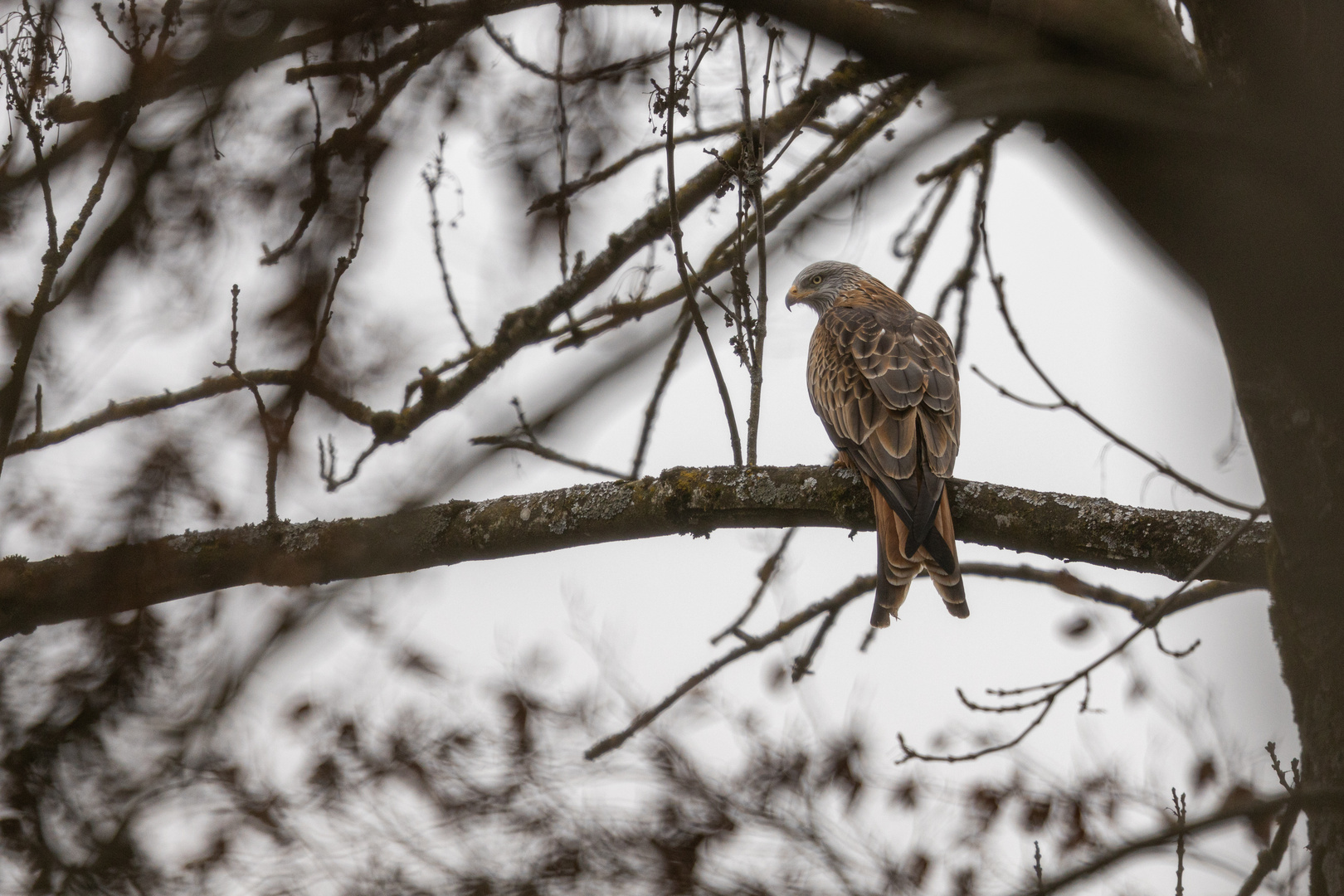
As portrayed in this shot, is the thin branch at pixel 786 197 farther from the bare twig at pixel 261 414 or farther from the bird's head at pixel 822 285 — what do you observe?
the bird's head at pixel 822 285

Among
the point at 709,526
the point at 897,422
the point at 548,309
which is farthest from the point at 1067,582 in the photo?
the point at 548,309

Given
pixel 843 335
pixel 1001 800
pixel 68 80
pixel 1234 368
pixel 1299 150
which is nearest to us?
pixel 1299 150

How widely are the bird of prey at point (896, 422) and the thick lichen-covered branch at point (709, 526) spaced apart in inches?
5.0

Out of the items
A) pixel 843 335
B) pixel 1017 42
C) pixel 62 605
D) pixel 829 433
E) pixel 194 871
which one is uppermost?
pixel 843 335

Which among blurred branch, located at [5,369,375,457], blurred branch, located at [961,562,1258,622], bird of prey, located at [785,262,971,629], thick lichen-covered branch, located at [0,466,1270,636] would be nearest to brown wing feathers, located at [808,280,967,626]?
bird of prey, located at [785,262,971,629]

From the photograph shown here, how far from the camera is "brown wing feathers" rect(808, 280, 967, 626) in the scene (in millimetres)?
4297

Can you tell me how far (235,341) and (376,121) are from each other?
1137 millimetres

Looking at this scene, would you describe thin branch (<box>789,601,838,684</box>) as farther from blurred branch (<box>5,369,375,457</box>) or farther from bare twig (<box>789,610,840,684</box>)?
blurred branch (<box>5,369,375,457</box>)

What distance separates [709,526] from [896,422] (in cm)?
117

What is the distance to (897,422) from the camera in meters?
4.84

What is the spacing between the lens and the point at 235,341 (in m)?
3.00

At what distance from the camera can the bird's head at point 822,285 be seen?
24.9 ft

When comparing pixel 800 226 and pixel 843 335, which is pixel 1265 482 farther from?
pixel 843 335

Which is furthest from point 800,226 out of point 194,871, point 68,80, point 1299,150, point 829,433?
point 829,433
